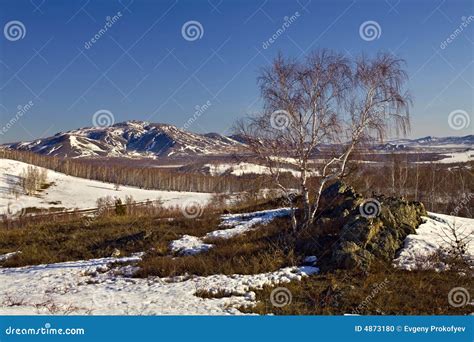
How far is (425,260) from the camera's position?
16.6m

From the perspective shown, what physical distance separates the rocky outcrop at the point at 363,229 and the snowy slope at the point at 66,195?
250ft

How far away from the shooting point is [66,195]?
117m

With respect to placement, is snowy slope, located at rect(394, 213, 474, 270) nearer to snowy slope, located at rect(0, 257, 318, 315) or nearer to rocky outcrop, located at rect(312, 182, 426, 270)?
rocky outcrop, located at rect(312, 182, 426, 270)

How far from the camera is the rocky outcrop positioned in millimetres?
16812

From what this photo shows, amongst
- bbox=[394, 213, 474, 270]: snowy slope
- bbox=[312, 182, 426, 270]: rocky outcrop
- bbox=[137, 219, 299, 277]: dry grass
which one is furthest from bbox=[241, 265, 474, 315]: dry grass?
bbox=[137, 219, 299, 277]: dry grass

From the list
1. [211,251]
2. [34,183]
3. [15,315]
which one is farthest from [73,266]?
[34,183]

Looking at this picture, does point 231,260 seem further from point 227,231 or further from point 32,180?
point 32,180

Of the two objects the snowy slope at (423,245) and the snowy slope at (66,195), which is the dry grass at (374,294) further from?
the snowy slope at (66,195)

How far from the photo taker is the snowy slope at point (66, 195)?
10469 centimetres

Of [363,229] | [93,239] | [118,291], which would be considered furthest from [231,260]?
[93,239]

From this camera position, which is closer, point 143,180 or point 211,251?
point 211,251

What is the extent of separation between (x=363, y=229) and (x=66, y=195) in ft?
376

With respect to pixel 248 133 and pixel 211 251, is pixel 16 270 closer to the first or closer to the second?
pixel 211 251

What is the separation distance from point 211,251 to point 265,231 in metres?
4.14
